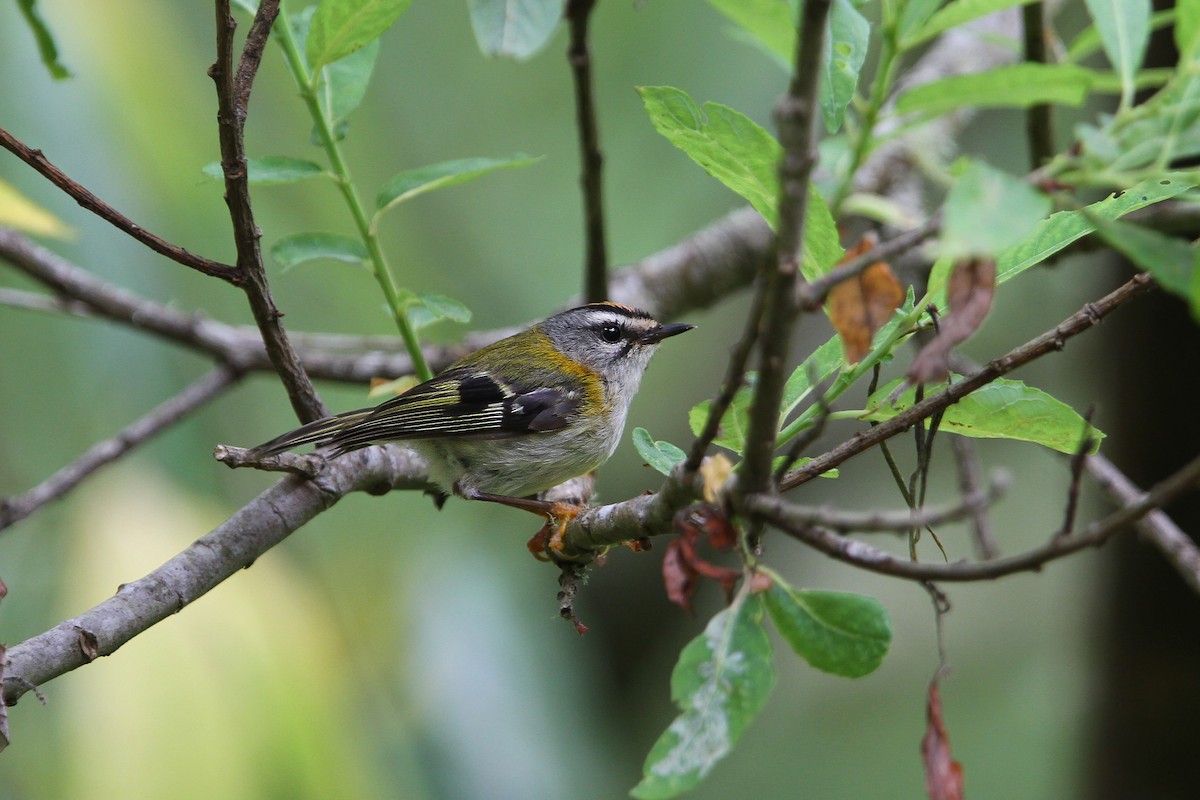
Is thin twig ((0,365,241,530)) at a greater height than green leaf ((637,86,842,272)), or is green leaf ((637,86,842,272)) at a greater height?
thin twig ((0,365,241,530))

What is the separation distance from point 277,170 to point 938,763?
140 cm

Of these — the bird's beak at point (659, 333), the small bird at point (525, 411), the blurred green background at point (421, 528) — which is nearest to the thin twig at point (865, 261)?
the small bird at point (525, 411)

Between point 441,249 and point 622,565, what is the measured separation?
67.9 inches

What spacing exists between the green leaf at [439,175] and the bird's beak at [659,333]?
4.29ft

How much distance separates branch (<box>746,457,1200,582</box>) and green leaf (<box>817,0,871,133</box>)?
0.49m

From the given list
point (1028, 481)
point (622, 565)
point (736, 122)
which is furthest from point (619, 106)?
point (736, 122)

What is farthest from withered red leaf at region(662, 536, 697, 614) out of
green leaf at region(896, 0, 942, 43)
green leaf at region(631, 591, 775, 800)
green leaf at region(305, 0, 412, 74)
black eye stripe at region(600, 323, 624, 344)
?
black eye stripe at region(600, 323, 624, 344)

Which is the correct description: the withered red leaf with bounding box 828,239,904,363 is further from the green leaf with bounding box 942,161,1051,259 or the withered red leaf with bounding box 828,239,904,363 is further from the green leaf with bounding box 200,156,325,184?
the green leaf with bounding box 200,156,325,184

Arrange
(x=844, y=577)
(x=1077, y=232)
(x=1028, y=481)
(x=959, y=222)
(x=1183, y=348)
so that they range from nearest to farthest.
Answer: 1. (x=959, y=222)
2. (x=1077, y=232)
3. (x=1183, y=348)
4. (x=844, y=577)
5. (x=1028, y=481)

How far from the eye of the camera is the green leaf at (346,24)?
1554mm

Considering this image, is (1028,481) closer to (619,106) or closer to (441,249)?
(619,106)

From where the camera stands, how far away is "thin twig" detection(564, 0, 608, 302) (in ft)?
8.50

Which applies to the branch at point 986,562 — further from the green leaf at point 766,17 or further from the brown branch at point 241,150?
the brown branch at point 241,150

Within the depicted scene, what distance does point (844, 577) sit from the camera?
4.77 m
